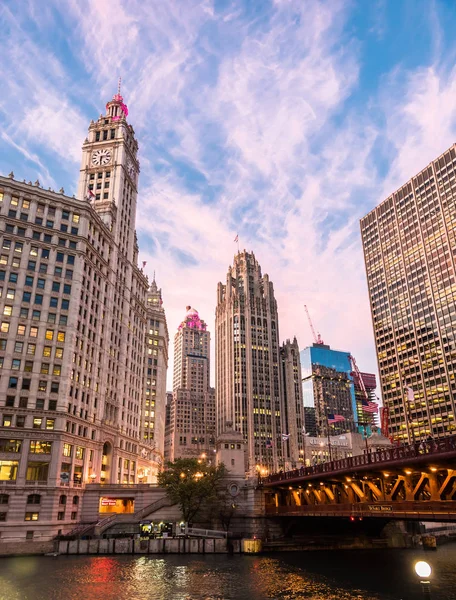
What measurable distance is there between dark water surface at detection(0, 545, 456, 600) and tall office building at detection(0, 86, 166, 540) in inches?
572

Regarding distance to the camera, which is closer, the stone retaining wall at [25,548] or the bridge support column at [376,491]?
the bridge support column at [376,491]

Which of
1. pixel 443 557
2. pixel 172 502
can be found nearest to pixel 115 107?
pixel 172 502

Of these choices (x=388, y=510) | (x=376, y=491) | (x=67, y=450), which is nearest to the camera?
(x=388, y=510)

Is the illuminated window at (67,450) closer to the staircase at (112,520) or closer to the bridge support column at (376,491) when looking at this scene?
the staircase at (112,520)

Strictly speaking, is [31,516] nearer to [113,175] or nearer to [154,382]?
[113,175]

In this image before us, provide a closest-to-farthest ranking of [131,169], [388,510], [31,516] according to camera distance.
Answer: [388,510] → [31,516] → [131,169]

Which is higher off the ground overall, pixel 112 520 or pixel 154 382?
pixel 154 382

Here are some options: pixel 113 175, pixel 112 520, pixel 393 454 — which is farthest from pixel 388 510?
pixel 113 175

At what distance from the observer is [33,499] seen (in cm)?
7512

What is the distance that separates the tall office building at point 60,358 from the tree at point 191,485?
16.4 metres

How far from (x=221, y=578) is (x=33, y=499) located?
38340 mm

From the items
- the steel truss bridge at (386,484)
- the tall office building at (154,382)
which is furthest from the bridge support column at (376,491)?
the tall office building at (154,382)

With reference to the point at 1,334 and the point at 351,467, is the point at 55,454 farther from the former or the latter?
the point at 351,467

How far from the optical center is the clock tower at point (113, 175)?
387ft
